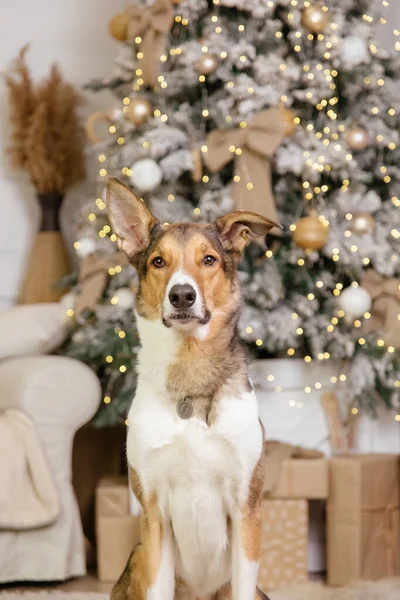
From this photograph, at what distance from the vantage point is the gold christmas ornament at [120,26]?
3.58 m

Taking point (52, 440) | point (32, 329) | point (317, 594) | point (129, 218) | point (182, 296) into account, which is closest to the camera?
point (182, 296)

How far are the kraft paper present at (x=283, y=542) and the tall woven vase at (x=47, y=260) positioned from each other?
5.08 feet

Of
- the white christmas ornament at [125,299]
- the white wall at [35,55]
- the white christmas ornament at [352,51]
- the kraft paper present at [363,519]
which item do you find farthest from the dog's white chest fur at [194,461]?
the white wall at [35,55]

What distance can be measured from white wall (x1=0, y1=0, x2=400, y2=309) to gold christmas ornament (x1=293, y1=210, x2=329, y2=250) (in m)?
1.67

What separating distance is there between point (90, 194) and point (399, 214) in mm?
1730

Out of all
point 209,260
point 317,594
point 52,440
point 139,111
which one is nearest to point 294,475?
point 317,594

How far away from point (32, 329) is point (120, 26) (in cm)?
129

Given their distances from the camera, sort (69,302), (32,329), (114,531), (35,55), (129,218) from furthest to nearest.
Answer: (35,55) → (69,302) → (32,329) → (114,531) → (129,218)

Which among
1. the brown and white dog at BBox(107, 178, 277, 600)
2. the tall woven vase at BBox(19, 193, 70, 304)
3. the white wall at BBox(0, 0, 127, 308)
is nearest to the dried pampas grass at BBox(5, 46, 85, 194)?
the tall woven vase at BBox(19, 193, 70, 304)

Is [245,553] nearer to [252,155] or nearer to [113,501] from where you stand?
[113,501]

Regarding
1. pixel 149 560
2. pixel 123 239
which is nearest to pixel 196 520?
pixel 149 560

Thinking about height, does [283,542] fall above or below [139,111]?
below

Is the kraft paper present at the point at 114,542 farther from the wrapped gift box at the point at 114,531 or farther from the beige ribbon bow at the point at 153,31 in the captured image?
the beige ribbon bow at the point at 153,31

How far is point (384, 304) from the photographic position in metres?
3.25
